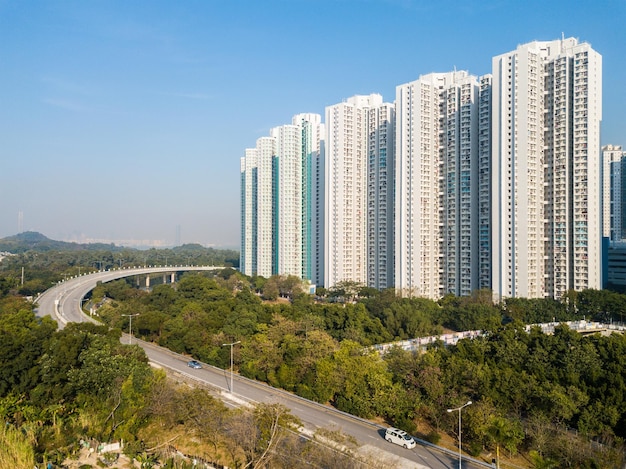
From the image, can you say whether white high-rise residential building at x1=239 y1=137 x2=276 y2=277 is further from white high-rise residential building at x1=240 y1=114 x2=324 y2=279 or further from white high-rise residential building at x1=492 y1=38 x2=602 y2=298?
white high-rise residential building at x1=492 y1=38 x2=602 y2=298

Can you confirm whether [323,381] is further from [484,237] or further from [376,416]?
[484,237]

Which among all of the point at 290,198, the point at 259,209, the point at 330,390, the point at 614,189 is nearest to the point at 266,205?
the point at 259,209

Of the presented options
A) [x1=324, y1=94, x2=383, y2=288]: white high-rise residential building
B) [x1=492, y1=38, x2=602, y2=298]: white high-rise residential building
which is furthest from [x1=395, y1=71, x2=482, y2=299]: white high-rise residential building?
[x1=324, y1=94, x2=383, y2=288]: white high-rise residential building

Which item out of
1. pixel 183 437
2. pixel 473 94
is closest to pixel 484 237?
pixel 473 94

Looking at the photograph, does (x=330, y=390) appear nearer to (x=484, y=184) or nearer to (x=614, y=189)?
(x=484, y=184)

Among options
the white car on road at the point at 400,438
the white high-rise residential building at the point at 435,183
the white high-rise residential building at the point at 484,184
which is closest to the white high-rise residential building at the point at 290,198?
the white high-rise residential building at the point at 435,183

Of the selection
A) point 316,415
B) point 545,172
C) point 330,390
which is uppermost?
point 545,172

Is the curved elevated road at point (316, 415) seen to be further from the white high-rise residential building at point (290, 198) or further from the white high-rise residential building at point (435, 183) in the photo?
the white high-rise residential building at point (290, 198)
